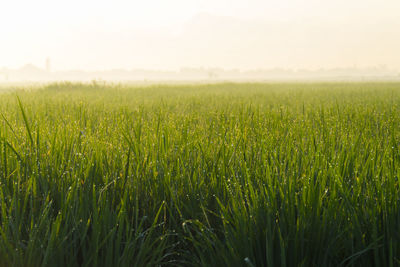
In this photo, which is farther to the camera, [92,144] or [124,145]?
[124,145]

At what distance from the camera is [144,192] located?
1819mm

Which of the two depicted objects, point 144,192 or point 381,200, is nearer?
point 381,200

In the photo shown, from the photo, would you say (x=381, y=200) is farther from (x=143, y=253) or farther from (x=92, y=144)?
(x=92, y=144)

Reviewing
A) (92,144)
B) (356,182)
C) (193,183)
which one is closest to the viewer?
(356,182)

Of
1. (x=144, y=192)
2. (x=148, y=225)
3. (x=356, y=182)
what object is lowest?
(x=148, y=225)

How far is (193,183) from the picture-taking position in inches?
69.5

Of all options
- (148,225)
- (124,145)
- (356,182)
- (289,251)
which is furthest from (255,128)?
(289,251)

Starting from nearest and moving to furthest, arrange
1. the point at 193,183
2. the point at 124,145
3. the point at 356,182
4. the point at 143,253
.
→ the point at 143,253
the point at 356,182
the point at 193,183
the point at 124,145

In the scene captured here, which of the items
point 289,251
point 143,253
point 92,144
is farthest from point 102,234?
point 92,144

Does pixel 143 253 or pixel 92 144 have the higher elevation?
pixel 92 144

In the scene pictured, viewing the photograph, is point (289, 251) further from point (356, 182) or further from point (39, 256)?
point (39, 256)

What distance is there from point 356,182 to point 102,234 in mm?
1200

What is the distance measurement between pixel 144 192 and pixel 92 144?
61cm

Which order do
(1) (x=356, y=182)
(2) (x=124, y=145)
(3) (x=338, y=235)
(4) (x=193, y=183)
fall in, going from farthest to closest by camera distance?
(2) (x=124, y=145) → (4) (x=193, y=183) → (1) (x=356, y=182) → (3) (x=338, y=235)
